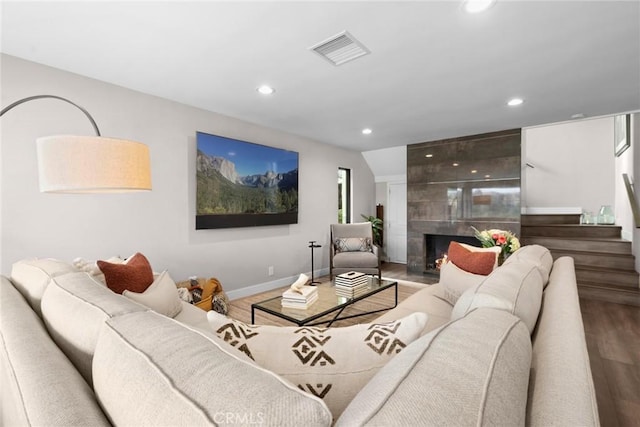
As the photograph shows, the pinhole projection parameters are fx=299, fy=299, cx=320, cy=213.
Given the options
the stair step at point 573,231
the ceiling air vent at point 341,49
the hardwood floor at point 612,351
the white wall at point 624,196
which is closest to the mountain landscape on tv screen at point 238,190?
the hardwood floor at point 612,351

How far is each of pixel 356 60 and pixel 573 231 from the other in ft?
15.0

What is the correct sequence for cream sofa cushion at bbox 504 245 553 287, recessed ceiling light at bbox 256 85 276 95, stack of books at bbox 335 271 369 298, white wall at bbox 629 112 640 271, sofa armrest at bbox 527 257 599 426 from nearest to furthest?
sofa armrest at bbox 527 257 599 426 < cream sofa cushion at bbox 504 245 553 287 < stack of books at bbox 335 271 369 298 < recessed ceiling light at bbox 256 85 276 95 < white wall at bbox 629 112 640 271

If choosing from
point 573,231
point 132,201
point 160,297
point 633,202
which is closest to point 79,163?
point 160,297

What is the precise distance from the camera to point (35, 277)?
4.23 ft

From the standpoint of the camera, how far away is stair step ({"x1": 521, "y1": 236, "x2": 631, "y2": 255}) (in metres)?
4.05

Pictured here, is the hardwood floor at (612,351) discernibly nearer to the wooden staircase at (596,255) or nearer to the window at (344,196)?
the wooden staircase at (596,255)

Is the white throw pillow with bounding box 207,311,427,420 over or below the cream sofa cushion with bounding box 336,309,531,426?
below

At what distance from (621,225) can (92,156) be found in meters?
6.68

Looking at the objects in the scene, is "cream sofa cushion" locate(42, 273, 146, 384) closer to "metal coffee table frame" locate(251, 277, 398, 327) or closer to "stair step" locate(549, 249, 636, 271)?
"metal coffee table frame" locate(251, 277, 398, 327)

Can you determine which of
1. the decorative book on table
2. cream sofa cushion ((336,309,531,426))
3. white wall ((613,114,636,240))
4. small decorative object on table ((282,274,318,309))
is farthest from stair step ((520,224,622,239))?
cream sofa cushion ((336,309,531,426))

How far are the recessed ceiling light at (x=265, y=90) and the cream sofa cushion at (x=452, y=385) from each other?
2763 mm

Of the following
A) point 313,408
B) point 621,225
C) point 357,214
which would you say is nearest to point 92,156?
point 313,408

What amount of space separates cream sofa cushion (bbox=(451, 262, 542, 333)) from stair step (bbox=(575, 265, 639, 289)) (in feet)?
12.3

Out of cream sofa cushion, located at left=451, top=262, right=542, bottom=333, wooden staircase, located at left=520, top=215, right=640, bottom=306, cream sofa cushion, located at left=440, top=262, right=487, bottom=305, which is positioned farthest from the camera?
wooden staircase, located at left=520, top=215, right=640, bottom=306
